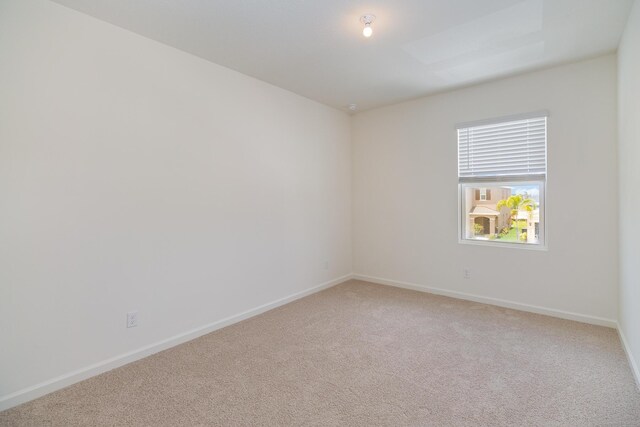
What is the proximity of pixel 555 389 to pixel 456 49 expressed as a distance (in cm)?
266

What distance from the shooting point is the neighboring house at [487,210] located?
370cm

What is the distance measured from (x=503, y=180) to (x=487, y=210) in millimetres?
415

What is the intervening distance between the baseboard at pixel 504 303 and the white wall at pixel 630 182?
0.26 meters

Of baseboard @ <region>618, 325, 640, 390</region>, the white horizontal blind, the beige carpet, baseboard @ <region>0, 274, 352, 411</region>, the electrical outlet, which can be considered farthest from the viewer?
the white horizontal blind

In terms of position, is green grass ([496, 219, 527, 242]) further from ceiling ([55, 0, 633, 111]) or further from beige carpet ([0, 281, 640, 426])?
ceiling ([55, 0, 633, 111])

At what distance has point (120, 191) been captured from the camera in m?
2.45

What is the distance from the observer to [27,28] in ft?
6.61

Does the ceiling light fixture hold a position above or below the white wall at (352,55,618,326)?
above

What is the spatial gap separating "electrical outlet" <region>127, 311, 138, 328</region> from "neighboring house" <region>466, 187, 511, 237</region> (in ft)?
11.8

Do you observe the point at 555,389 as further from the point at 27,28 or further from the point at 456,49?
the point at 27,28

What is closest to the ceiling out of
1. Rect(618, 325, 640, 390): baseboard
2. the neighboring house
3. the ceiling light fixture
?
the ceiling light fixture

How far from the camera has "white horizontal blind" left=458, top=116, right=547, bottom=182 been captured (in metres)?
3.37

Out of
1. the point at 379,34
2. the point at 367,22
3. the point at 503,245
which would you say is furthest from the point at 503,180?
the point at 367,22

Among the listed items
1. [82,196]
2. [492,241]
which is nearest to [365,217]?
[492,241]
